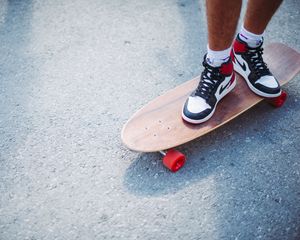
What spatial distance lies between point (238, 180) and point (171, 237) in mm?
423

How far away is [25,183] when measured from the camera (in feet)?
4.44

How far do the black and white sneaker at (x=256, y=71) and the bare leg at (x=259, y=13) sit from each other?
11cm

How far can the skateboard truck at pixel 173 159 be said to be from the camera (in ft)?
4.43

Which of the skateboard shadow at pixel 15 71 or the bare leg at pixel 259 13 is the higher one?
the bare leg at pixel 259 13

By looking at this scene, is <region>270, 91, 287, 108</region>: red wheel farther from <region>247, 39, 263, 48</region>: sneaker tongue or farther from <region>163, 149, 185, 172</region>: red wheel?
<region>163, 149, 185, 172</region>: red wheel

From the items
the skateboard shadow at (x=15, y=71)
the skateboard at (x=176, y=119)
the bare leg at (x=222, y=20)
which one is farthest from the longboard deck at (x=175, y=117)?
the skateboard shadow at (x=15, y=71)

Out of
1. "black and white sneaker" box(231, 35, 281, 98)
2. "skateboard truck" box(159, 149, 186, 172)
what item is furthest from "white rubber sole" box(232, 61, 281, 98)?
"skateboard truck" box(159, 149, 186, 172)

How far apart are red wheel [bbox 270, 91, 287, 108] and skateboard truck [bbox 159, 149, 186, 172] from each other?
0.68 m

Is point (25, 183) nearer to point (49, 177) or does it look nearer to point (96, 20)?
point (49, 177)

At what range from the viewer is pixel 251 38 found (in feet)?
5.01

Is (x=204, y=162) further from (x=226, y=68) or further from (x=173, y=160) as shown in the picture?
(x=226, y=68)

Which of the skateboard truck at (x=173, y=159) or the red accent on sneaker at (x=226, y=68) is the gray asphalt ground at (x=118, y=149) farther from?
the red accent on sneaker at (x=226, y=68)

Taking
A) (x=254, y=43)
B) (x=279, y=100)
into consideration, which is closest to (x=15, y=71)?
(x=254, y=43)

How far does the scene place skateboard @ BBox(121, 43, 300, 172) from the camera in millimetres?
1350
